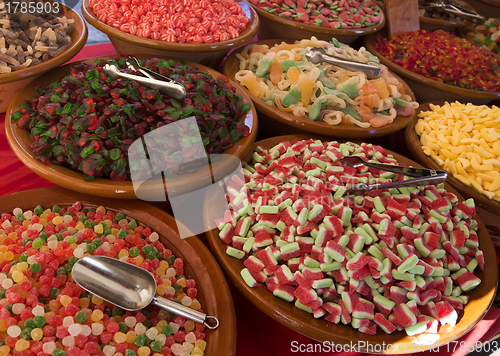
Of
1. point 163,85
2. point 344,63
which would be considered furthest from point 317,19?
point 163,85

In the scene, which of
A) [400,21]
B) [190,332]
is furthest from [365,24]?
[190,332]

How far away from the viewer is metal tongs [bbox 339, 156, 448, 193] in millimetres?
966

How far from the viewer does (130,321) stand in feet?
2.38

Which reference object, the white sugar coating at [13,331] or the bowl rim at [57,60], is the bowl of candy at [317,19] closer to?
the bowl rim at [57,60]

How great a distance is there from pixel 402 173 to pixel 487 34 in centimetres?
241

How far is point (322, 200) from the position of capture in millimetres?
914

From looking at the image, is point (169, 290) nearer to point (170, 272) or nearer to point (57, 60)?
point (170, 272)

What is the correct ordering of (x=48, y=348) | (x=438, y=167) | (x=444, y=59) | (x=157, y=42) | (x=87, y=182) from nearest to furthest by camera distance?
(x=48, y=348) → (x=87, y=182) → (x=438, y=167) → (x=157, y=42) → (x=444, y=59)

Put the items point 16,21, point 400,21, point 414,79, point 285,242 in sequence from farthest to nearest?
point 400,21 < point 414,79 < point 16,21 < point 285,242

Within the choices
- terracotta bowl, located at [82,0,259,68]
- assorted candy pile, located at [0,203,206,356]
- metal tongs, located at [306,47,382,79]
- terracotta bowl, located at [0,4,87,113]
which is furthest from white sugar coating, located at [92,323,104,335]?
metal tongs, located at [306,47,382,79]

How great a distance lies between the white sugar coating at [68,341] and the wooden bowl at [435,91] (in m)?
1.81

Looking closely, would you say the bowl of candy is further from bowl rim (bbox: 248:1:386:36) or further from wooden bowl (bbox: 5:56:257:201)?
wooden bowl (bbox: 5:56:257:201)

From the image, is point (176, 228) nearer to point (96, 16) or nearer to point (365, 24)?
point (96, 16)

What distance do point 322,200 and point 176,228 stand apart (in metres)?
0.42
